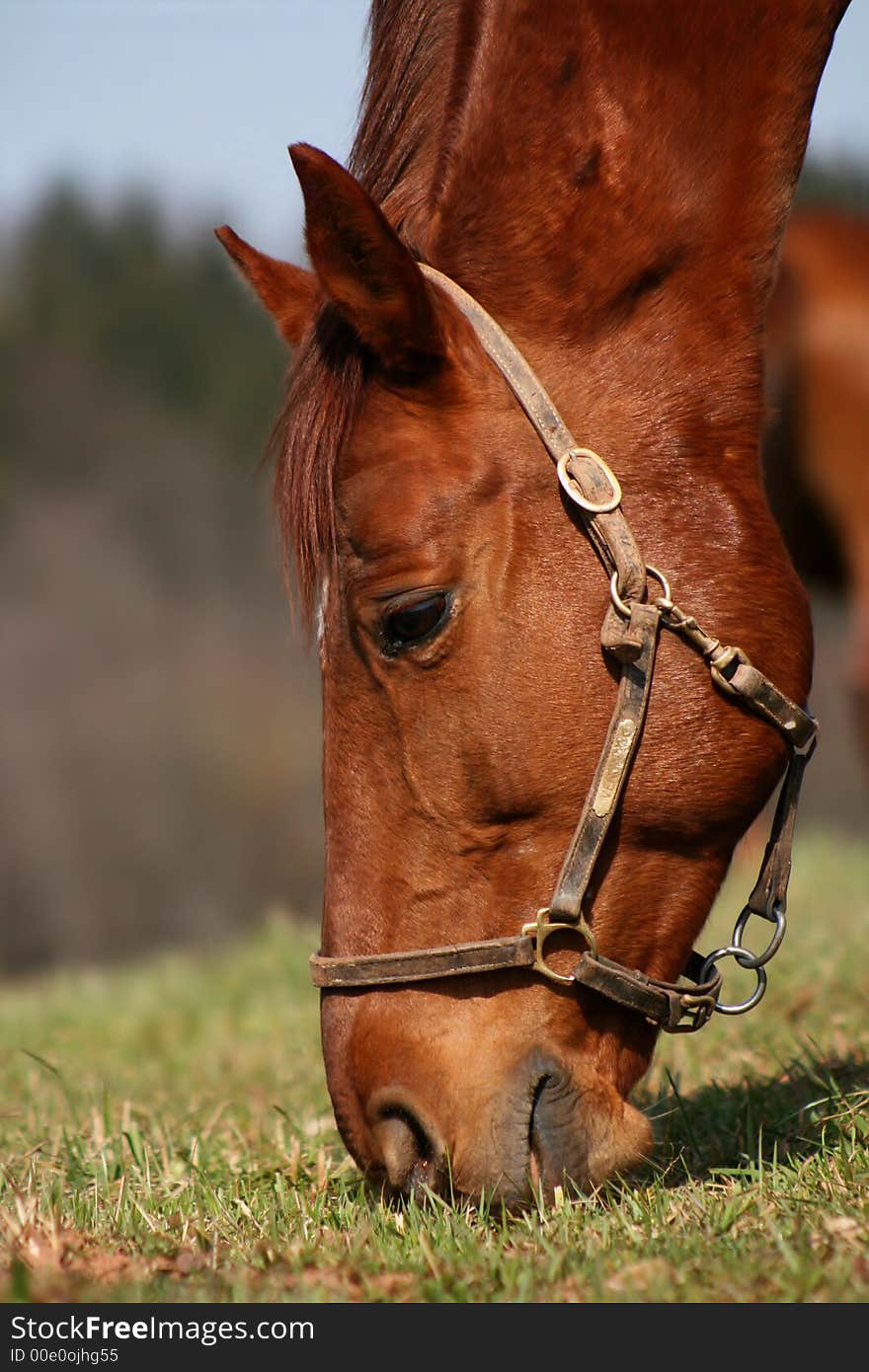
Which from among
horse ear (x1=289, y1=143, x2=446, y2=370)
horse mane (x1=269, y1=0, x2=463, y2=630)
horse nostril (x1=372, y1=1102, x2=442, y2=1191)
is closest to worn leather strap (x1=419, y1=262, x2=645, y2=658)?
horse ear (x1=289, y1=143, x2=446, y2=370)

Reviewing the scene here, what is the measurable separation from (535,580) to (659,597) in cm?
20

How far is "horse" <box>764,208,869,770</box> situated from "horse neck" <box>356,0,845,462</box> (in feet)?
10.5

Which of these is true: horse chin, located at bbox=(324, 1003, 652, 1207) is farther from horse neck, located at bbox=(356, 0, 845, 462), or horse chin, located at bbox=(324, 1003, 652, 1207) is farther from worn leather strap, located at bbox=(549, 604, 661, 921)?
horse neck, located at bbox=(356, 0, 845, 462)

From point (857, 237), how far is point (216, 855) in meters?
16.0

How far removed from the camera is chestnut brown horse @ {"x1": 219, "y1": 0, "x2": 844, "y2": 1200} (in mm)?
2168

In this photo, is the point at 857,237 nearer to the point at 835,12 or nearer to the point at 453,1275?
the point at 835,12

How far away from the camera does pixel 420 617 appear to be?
2207 mm

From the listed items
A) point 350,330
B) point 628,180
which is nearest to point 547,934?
point 350,330

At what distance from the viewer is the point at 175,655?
2291 centimetres

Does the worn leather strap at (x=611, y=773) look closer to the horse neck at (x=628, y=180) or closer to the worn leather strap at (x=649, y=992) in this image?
the worn leather strap at (x=649, y=992)

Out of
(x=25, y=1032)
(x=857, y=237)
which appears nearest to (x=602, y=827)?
(x=25, y=1032)

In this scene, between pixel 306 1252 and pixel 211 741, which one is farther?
pixel 211 741

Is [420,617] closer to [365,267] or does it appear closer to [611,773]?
[611,773]

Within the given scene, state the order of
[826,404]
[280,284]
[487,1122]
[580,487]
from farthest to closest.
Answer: [826,404], [280,284], [580,487], [487,1122]
